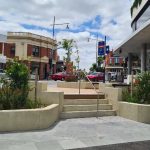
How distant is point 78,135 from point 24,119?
1720mm

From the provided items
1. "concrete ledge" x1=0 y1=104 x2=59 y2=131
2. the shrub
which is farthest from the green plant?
the shrub

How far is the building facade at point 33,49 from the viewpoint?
58062 mm

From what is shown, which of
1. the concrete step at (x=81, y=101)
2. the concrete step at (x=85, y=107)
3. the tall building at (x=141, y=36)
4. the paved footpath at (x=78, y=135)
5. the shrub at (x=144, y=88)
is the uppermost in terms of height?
the tall building at (x=141, y=36)

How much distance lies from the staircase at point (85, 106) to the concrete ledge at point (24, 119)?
203cm

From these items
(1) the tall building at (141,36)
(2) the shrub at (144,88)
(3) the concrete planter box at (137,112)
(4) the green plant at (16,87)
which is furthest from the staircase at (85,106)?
(1) the tall building at (141,36)

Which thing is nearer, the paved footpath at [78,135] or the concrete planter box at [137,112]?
the paved footpath at [78,135]

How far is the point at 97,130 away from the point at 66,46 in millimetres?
51060

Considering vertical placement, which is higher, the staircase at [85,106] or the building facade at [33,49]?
the building facade at [33,49]

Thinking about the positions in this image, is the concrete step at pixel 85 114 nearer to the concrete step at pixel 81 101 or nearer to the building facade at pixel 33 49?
the concrete step at pixel 81 101

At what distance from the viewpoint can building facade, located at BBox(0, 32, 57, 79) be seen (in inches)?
2286

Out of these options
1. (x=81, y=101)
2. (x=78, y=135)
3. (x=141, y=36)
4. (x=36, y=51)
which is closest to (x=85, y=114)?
(x=81, y=101)

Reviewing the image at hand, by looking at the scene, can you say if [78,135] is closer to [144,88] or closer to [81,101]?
[81,101]

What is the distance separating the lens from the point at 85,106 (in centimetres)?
1307

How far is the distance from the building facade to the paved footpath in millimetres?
43114
